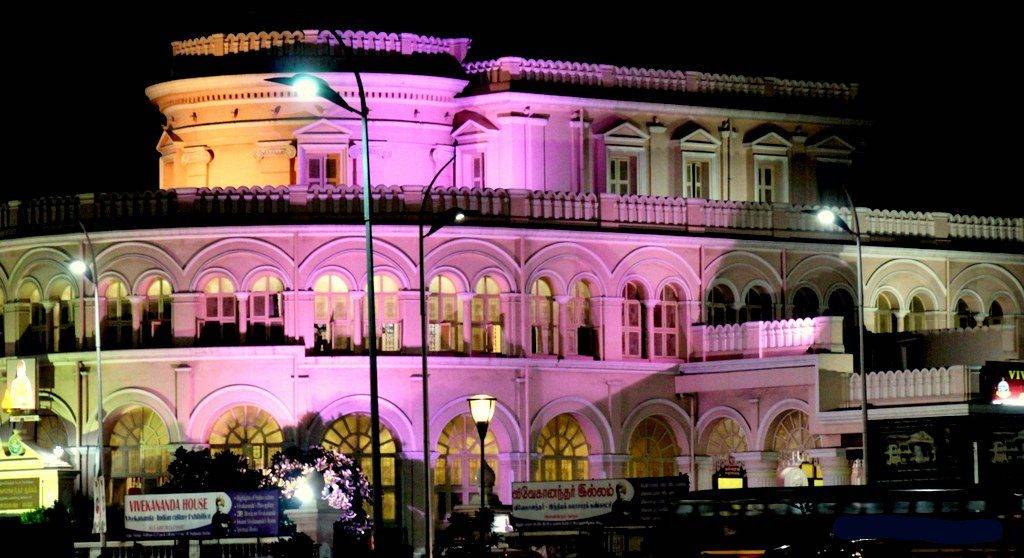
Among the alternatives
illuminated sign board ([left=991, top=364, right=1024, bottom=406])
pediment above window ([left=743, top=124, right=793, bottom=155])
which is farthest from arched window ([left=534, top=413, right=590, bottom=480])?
illuminated sign board ([left=991, top=364, right=1024, bottom=406])

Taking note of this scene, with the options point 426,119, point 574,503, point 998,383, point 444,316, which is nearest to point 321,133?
point 426,119

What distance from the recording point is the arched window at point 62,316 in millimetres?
64438

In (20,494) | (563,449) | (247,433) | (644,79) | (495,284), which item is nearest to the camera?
(20,494)

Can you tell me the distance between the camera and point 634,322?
66.1 metres

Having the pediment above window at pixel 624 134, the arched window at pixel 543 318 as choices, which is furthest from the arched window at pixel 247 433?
the pediment above window at pixel 624 134

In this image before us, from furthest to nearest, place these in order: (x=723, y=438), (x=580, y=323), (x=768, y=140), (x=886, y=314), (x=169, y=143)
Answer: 1. (x=768, y=140)
2. (x=886, y=314)
3. (x=169, y=143)
4. (x=723, y=438)
5. (x=580, y=323)

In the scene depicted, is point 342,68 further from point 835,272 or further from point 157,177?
point 835,272

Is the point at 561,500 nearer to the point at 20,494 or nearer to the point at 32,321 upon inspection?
the point at 20,494

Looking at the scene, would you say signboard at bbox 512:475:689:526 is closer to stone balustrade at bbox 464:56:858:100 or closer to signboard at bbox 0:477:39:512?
signboard at bbox 0:477:39:512

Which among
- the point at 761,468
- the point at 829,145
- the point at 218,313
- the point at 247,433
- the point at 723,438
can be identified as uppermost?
the point at 829,145

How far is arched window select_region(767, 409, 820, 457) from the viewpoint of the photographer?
6291cm

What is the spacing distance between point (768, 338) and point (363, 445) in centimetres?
1128

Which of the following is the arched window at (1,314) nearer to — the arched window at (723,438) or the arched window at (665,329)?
the arched window at (665,329)

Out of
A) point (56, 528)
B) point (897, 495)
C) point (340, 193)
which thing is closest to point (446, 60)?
point (340, 193)
